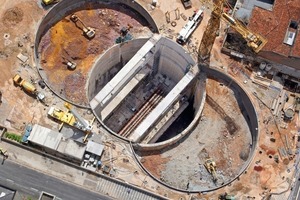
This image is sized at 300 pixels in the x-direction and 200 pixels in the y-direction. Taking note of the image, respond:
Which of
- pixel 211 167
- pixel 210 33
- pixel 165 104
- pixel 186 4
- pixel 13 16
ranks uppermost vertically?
pixel 186 4

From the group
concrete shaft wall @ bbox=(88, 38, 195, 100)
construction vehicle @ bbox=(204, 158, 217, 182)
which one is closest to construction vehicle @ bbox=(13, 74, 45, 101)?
concrete shaft wall @ bbox=(88, 38, 195, 100)

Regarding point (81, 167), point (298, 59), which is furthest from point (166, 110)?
point (298, 59)

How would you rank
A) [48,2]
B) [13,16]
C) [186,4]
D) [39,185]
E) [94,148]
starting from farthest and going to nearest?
[186,4]
[48,2]
[13,16]
[94,148]
[39,185]

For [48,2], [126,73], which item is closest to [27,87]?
[48,2]

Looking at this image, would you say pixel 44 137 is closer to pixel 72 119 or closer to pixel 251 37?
pixel 72 119

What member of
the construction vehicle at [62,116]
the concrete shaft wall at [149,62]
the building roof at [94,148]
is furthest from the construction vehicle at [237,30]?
the construction vehicle at [62,116]

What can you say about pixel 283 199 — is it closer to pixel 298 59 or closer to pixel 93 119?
pixel 298 59

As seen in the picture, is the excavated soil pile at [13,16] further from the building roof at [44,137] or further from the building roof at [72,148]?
the building roof at [72,148]

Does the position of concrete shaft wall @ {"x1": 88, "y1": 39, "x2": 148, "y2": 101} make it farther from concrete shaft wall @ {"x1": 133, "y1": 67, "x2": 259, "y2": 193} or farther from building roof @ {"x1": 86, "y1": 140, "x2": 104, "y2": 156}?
concrete shaft wall @ {"x1": 133, "y1": 67, "x2": 259, "y2": 193}
